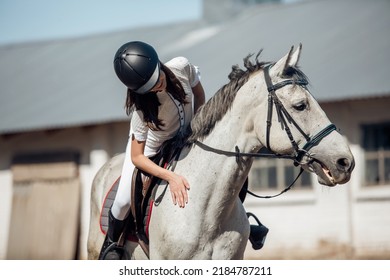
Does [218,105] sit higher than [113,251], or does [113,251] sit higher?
[218,105]

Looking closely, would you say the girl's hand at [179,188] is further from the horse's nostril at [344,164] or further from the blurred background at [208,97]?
the blurred background at [208,97]

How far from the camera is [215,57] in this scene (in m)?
17.9

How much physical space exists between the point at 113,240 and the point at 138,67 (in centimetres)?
149

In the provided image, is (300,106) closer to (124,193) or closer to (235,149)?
(235,149)

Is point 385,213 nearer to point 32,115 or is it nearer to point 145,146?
point 32,115

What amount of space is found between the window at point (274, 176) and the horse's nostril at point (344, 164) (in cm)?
1025

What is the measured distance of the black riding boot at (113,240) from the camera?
6309mm

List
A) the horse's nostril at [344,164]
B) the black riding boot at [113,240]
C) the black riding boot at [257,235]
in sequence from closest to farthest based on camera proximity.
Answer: the horse's nostril at [344,164], the black riding boot at [113,240], the black riding boot at [257,235]

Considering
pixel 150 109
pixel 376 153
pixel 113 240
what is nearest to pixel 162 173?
pixel 150 109

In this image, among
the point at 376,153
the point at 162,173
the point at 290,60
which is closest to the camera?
the point at 290,60

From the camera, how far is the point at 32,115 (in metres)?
18.2

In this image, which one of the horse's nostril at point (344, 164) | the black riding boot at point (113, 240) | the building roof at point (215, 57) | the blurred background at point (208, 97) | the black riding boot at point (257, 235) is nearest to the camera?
the horse's nostril at point (344, 164)

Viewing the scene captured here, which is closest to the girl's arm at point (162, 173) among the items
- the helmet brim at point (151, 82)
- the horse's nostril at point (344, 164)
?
the helmet brim at point (151, 82)

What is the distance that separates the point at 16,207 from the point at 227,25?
674cm
